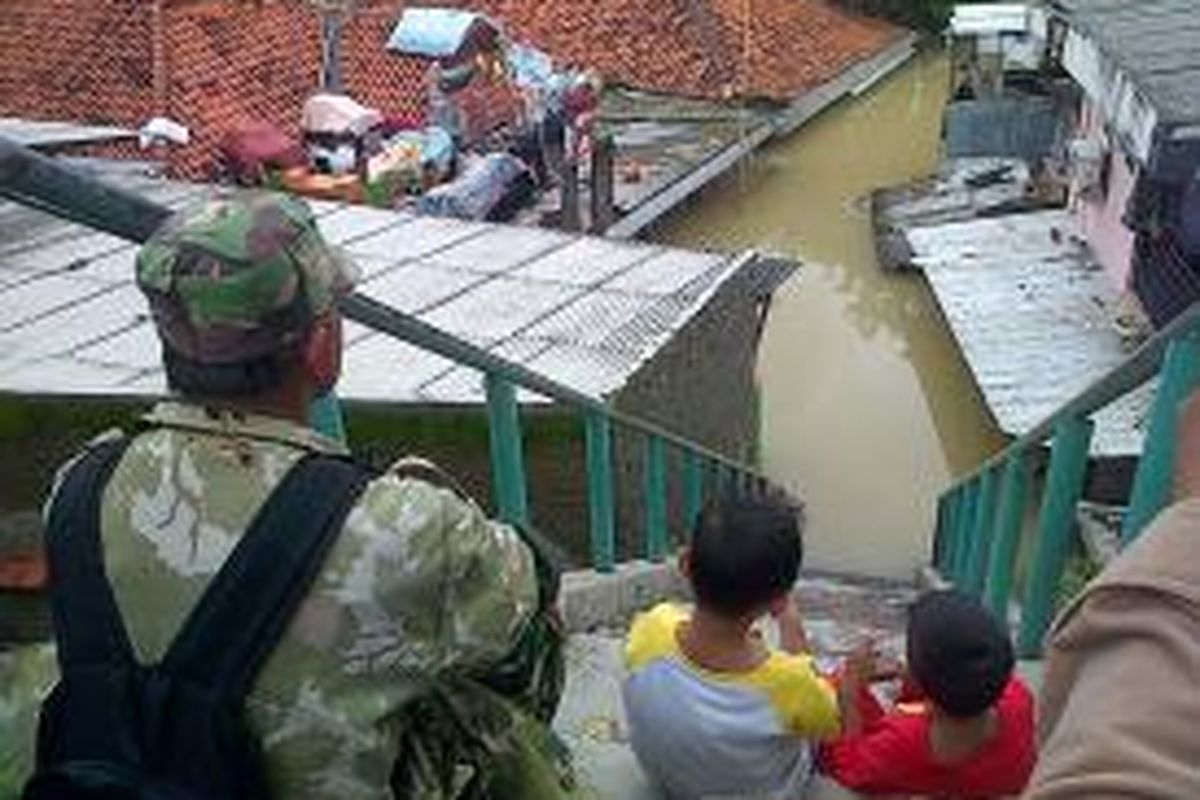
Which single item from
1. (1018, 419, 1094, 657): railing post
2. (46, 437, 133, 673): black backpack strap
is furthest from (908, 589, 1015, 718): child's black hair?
(46, 437, 133, 673): black backpack strap

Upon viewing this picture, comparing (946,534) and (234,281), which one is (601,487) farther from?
(234,281)

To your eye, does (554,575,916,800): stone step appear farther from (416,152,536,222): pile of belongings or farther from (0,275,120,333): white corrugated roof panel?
(416,152,536,222): pile of belongings

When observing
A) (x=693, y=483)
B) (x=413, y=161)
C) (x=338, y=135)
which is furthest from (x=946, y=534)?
(x=338, y=135)

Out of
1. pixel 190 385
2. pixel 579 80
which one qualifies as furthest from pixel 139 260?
pixel 579 80

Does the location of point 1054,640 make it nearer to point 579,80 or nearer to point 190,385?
point 190,385

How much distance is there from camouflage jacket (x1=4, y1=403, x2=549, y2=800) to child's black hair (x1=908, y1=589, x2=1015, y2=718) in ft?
3.79

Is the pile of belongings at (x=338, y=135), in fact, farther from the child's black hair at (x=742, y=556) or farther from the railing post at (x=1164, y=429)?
the child's black hair at (x=742, y=556)

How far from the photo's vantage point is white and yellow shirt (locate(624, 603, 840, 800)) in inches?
119

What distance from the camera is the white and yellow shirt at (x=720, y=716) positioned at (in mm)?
3020

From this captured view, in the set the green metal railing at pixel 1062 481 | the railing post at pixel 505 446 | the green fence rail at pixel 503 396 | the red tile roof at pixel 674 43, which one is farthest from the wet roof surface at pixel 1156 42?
the railing post at pixel 505 446

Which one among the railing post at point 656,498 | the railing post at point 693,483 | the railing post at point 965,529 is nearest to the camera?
the railing post at point 656,498

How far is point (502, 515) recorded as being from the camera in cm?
444

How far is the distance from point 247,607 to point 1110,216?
39.2ft

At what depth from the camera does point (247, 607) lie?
1819mm
